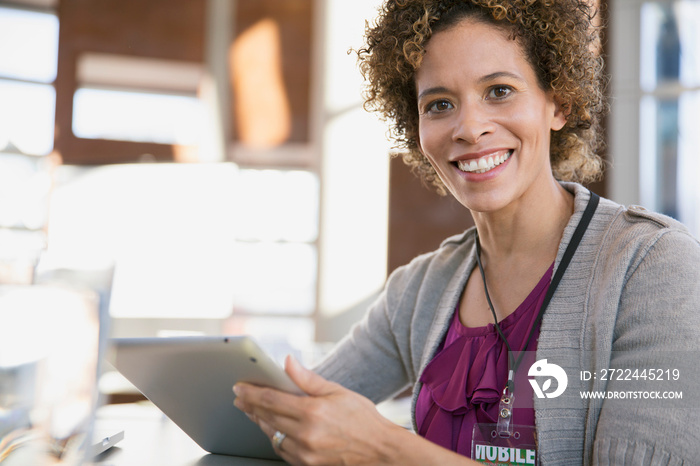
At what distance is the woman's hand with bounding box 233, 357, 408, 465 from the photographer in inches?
34.2

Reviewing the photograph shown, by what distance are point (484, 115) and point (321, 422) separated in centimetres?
69

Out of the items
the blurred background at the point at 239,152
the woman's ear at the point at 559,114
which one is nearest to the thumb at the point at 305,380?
the woman's ear at the point at 559,114

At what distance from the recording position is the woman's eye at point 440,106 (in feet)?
4.35

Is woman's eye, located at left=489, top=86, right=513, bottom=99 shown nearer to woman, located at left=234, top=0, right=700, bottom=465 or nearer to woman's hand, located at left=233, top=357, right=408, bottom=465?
woman, located at left=234, top=0, right=700, bottom=465

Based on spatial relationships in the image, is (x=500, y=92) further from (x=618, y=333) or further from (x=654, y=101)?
(x=654, y=101)

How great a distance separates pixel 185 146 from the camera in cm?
511

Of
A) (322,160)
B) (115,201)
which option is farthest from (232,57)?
(115,201)

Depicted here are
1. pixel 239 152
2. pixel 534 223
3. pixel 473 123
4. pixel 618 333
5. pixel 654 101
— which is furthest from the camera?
pixel 239 152

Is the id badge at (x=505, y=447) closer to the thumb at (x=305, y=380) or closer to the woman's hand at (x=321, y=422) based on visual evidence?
the woman's hand at (x=321, y=422)

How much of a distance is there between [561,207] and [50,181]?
451 centimetres

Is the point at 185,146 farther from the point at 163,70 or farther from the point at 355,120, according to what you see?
the point at 355,120

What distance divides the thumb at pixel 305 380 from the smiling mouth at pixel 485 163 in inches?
24.1

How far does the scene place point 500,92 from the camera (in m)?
1.29

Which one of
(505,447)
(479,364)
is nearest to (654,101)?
(479,364)
